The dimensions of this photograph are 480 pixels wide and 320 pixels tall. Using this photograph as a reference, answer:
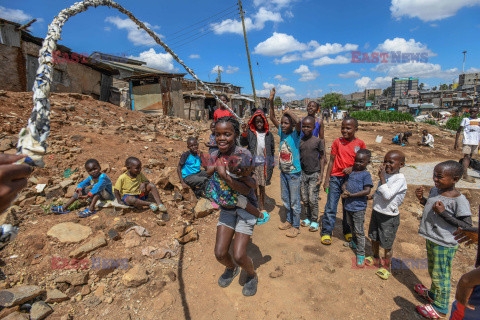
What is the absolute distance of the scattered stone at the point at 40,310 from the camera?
2.18m

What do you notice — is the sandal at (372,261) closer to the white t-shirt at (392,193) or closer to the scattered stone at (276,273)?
the white t-shirt at (392,193)

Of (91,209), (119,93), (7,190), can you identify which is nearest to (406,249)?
(7,190)

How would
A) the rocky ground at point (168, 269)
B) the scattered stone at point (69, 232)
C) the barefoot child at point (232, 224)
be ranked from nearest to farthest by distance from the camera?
the barefoot child at point (232, 224) → the rocky ground at point (168, 269) → the scattered stone at point (69, 232)

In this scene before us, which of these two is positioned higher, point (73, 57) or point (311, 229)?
point (73, 57)

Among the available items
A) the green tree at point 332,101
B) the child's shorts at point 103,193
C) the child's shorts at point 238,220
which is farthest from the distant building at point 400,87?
the child's shorts at point 103,193

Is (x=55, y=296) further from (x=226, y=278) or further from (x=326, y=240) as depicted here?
(x=326, y=240)

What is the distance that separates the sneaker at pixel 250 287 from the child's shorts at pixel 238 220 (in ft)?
1.97

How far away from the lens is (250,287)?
266cm

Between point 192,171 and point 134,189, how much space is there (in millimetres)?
1245

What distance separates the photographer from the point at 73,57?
13.0 meters

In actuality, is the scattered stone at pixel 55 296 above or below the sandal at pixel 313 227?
below

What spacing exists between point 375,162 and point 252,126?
6.44 m

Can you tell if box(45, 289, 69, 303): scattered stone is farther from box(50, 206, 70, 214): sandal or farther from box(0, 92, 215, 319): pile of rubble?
box(50, 206, 70, 214): sandal

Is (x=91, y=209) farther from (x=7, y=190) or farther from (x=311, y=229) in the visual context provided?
(x=311, y=229)
